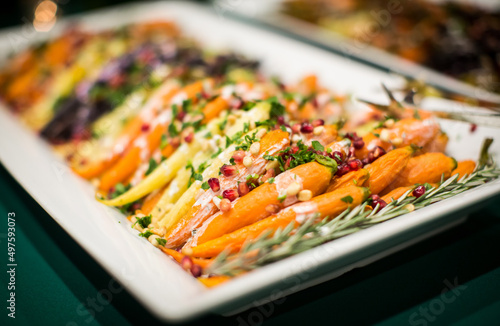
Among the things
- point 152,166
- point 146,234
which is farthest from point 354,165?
point 152,166

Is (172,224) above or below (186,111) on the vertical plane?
below

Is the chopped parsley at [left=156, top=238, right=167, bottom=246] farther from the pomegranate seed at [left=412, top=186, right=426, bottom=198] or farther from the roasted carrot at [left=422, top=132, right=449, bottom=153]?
the roasted carrot at [left=422, top=132, right=449, bottom=153]

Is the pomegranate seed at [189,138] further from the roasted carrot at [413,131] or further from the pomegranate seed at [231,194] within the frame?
the roasted carrot at [413,131]

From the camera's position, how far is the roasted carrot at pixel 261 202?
101 inches

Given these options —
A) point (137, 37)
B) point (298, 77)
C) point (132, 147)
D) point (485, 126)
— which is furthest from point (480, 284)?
point (137, 37)

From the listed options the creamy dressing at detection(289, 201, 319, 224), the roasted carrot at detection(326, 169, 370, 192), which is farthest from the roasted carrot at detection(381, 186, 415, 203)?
the creamy dressing at detection(289, 201, 319, 224)

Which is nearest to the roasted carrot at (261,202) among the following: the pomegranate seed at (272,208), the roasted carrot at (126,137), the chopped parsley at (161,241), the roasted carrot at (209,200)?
the pomegranate seed at (272,208)

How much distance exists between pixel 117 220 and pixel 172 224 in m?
0.43

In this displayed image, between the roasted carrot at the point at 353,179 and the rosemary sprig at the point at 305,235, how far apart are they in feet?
0.48

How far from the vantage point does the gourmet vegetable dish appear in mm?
2508

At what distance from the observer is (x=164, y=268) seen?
92.9 inches

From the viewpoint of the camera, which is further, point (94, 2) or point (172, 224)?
point (94, 2)

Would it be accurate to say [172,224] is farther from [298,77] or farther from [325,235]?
[298,77]

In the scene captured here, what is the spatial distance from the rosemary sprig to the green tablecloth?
1.39ft
